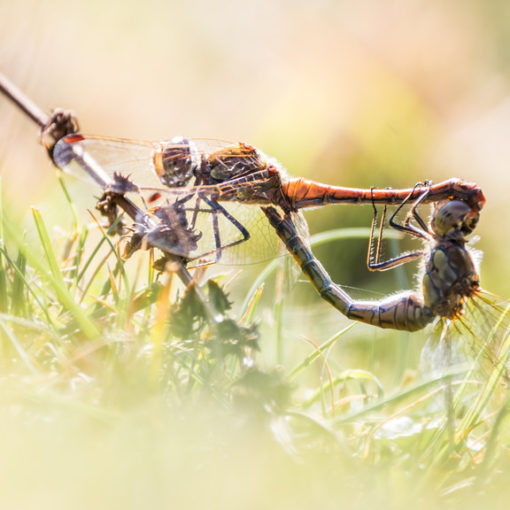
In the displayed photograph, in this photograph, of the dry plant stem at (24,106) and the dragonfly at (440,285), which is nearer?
the dragonfly at (440,285)

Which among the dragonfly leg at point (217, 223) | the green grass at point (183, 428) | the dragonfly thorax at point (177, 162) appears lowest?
the green grass at point (183, 428)

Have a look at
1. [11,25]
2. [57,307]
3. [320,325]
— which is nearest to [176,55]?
[11,25]

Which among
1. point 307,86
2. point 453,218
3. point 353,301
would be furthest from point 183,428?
point 307,86

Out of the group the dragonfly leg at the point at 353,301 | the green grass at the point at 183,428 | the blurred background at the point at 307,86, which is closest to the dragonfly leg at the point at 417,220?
the dragonfly leg at the point at 353,301

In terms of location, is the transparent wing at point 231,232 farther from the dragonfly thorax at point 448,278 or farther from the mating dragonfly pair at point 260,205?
the dragonfly thorax at point 448,278

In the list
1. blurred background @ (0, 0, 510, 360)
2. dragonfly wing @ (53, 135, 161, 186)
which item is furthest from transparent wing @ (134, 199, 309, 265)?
blurred background @ (0, 0, 510, 360)

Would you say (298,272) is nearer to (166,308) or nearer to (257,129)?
(166,308)

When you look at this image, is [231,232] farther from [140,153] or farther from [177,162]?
[140,153]

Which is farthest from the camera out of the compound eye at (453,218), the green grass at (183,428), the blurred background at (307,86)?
the blurred background at (307,86)
